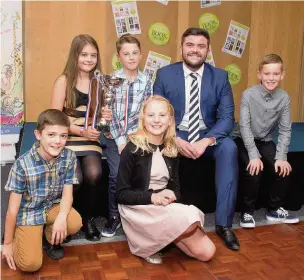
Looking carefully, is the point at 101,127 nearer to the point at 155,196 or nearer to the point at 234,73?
the point at 155,196

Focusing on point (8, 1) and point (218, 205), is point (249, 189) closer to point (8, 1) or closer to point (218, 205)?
point (218, 205)

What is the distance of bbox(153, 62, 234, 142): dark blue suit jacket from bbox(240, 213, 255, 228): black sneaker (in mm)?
533

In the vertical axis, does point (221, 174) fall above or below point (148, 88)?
below

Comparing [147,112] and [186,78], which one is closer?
[147,112]

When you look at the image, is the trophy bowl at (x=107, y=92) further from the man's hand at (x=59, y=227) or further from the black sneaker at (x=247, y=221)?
the black sneaker at (x=247, y=221)

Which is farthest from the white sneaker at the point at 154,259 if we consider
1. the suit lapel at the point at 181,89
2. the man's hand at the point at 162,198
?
the suit lapel at the point at 181,89

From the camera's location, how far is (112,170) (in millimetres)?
Answer: 2535

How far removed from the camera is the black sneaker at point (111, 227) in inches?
99.9

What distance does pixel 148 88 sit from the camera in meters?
2.69

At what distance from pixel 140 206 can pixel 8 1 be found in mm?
2535

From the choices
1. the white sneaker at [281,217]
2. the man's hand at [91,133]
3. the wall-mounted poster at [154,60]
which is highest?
the wall-mounted poster at [154,60]

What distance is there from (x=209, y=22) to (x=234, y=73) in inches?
24.7

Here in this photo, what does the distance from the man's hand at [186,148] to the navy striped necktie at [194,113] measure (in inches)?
4.6

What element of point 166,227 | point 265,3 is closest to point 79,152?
point 166,227
